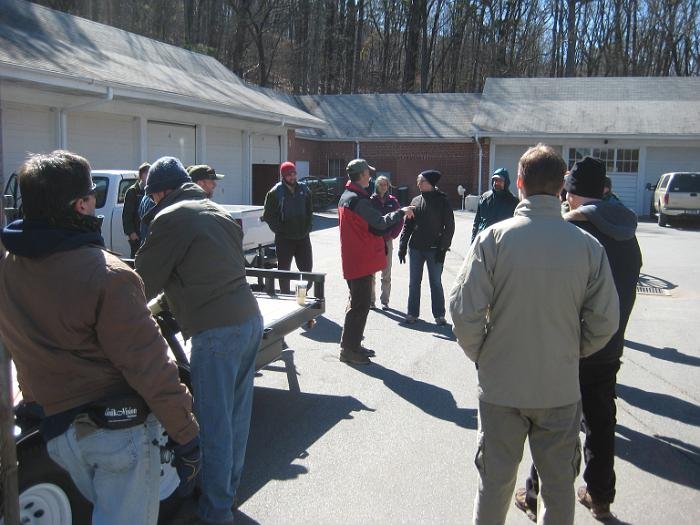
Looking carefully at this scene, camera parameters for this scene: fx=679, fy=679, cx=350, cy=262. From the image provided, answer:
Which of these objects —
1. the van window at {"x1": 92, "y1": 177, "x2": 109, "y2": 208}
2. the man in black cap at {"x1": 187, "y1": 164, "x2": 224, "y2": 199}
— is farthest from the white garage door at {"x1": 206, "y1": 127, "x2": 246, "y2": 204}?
the man in black cap at {"x1": 187, "y1": 164, "x2": 224, "y2": 199}

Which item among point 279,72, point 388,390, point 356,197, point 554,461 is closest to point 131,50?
point 356,197

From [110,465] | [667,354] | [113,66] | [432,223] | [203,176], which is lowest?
[667,354]

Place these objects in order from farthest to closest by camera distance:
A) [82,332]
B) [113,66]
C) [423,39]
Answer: [423,39] → [113,66] → [82,332]

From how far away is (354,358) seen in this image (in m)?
6.71

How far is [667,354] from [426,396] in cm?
315

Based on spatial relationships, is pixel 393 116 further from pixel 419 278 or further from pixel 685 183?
pixel 419 278

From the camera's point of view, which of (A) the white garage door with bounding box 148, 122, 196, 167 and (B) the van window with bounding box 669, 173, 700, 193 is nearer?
(A) the white garage door with bounding box 148, 122, 196, 167

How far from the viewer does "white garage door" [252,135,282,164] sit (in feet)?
74.2

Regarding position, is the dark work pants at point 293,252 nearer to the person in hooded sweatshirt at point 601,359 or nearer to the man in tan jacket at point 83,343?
the person in hooded sweatshirt at point 601,359

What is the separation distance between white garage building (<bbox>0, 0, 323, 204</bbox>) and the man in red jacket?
860 centimetres

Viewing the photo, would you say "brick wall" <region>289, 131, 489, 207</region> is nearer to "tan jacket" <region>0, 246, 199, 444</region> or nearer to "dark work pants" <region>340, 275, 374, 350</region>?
"dark work pants" <region>340, 275, 374, 350</region>

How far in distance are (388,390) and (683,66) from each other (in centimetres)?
4820

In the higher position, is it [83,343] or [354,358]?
[83,343]

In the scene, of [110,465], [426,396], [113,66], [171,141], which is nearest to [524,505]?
[426,396]
